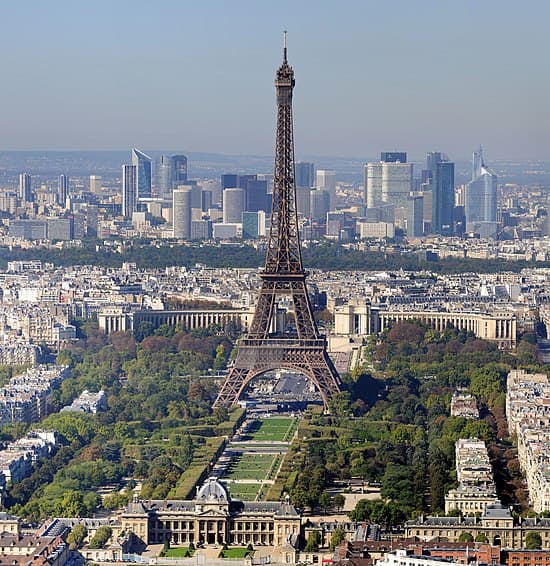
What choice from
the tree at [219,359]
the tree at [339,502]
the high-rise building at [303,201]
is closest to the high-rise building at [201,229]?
the high-rise building at [303,201]

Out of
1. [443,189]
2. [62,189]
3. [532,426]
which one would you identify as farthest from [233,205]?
[532,426]

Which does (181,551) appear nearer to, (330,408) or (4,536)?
(4,536)

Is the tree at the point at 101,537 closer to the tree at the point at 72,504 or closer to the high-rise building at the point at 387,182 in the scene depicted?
A: the tree at the point at 72,504

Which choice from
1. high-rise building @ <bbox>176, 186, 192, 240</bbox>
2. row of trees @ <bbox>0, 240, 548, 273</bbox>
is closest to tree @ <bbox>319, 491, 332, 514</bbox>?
row of trees @ <bbox>0, 240, 548, 273</bbox>

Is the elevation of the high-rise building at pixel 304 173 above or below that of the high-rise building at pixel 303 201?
above

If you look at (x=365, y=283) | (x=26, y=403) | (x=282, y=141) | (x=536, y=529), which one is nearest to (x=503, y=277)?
(x=365, y=283)

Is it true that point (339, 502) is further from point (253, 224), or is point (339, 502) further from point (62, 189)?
point (62, 189)
